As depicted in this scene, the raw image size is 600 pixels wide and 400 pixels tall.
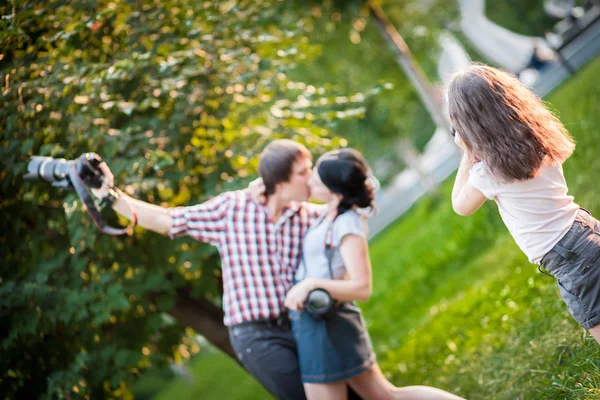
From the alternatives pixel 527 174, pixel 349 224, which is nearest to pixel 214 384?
pixel 349 224

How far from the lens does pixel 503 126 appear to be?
114 inches

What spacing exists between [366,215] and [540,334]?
1677mm

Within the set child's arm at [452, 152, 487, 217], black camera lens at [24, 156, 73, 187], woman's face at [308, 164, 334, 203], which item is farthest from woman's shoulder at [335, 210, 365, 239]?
black camera lens at [24, 156, 73, 187]

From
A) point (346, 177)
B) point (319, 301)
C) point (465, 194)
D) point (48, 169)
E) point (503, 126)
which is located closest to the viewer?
point (503, 126)

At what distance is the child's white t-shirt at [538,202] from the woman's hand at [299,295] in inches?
45.2

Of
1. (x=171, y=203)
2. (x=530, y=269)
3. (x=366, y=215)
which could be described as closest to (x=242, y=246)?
(x=366, y=215)

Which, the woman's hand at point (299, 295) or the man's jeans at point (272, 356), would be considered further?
the man's jeans at point (272, 356)

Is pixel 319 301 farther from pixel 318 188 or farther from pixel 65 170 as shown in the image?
pixel 65 170

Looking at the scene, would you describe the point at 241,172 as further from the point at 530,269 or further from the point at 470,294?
the point at 470,294

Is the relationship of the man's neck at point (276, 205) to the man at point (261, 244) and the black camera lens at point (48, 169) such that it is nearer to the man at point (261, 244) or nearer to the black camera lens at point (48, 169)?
the man at point (261, 244)

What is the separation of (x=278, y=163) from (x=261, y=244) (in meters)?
0.51

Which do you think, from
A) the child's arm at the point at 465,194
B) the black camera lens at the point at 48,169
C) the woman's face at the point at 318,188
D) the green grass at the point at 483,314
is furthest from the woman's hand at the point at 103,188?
the green grass at the point at 483,314

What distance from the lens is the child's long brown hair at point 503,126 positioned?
289 centimetres

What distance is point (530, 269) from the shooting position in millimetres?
5836
